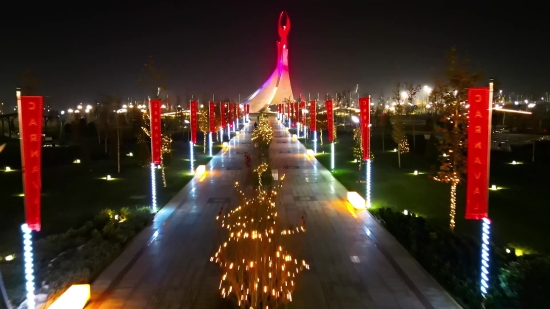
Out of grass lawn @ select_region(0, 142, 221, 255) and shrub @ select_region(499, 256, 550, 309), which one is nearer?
shrub @ select_region(499, 256, 550, 309)

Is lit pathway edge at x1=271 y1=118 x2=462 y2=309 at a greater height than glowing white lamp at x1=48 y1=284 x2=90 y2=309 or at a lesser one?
lesser

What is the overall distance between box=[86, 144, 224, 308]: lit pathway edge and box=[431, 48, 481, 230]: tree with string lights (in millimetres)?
6328

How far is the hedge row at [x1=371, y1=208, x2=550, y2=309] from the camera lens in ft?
21.3

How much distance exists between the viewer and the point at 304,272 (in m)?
8.74

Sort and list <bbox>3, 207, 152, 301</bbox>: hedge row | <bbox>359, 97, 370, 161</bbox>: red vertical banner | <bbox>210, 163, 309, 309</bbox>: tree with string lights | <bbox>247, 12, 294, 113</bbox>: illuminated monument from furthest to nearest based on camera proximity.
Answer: <bbox>247, 12, 294, 113</bbox>: illuminated monument → <bbox>359, 97, 370, 161</bbox>: red vertical banner → <bbox>3, 207, 152, 301</bbox>: hedge row → <bbox>210, 163, 309, 309</bbox>: tree with string lights

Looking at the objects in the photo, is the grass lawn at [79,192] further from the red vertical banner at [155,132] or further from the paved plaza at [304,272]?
the paved plaza at [304,272]

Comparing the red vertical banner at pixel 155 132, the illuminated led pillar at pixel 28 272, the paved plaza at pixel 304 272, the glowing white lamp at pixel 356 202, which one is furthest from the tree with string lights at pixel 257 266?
the red vertical banner at pixel 155 132

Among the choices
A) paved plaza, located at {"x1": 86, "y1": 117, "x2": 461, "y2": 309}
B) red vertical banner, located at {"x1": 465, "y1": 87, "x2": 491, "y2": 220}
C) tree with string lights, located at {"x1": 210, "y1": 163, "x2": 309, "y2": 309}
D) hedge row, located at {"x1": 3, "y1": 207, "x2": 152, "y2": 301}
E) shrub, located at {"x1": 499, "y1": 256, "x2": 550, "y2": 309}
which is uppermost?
red vertical banner, located at {"x1": 465, "y1": 87, "x2": 491, "y2": 220}

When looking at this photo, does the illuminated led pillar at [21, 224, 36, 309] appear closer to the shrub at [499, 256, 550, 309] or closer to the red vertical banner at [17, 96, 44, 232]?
the red vertical banner at [17, 96, 44, 232]

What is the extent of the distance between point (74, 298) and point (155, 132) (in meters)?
8.73

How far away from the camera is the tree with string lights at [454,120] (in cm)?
1177

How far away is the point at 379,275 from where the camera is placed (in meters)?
8.59

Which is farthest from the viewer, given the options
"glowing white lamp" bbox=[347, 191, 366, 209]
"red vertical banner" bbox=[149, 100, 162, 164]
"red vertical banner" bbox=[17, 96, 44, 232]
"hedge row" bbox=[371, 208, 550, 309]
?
"red vertical banner" bbox=[149, 100, 162, 164]

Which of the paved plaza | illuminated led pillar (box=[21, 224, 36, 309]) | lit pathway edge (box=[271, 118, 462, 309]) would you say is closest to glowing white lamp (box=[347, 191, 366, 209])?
the paved plaza
